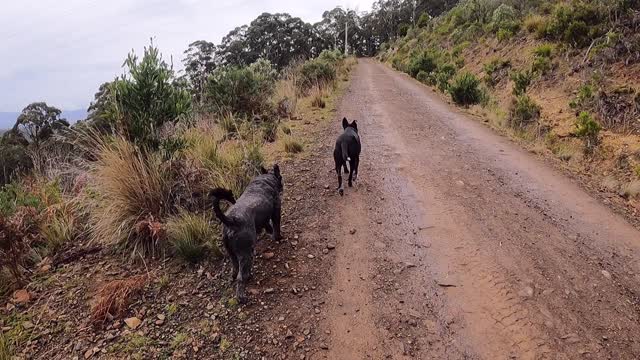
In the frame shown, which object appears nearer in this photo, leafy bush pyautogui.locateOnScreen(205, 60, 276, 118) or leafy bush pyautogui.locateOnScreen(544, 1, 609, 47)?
leafy bush pyautogui.locateOnScreen(205, 60, 276, 118)

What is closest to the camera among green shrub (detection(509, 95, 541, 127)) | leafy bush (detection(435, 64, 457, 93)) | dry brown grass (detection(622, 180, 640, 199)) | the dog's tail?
the dog's tail

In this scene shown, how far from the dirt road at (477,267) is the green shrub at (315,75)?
9.57m

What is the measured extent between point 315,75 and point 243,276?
1438 cm

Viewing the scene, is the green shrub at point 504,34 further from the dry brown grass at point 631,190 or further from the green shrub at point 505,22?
the dry brown grass at point 631,190

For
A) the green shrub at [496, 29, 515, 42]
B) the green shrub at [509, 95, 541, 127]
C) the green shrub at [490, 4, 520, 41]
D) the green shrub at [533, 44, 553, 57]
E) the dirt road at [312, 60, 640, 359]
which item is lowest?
the dirt road at [312, 60, 640, 359]

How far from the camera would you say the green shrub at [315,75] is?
16.4 metres

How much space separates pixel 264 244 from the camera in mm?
4801

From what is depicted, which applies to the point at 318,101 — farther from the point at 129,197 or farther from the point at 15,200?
the point at 15,200

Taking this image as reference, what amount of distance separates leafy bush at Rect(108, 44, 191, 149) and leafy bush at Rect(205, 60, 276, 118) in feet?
15.5

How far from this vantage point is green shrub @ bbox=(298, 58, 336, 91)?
53.9ft

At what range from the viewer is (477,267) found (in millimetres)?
4375

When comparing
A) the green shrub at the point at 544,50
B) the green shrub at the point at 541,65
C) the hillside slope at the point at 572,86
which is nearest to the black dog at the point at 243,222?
the hillside slope at the point at 572,86

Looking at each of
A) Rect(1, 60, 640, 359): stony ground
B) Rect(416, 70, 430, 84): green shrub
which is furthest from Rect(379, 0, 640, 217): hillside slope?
Rect(1, 60, 640, 359): stony ground

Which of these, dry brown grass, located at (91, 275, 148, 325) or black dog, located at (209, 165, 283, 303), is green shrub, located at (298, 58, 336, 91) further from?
dry brown grass, located at (91, 275, 148, 325)
